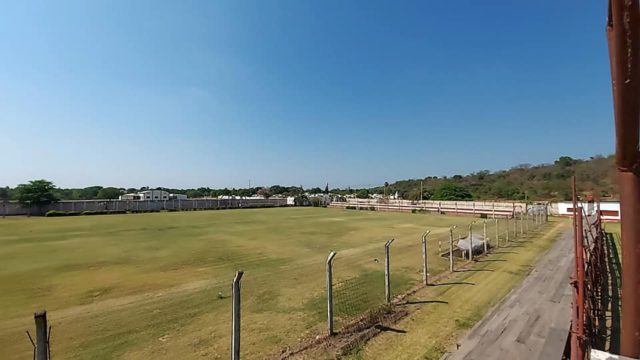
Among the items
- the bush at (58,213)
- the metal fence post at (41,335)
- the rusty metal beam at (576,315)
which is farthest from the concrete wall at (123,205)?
the rusty metal beam at (576,315)

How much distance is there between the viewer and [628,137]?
100 centimetres

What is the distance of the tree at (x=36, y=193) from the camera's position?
139 feet

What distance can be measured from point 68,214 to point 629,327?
2013 inches

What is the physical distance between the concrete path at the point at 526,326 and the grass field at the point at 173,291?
258 centimetres

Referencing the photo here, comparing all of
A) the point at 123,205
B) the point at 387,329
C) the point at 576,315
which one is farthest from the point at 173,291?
the point at 123,205

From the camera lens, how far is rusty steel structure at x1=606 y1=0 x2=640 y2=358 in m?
0.92

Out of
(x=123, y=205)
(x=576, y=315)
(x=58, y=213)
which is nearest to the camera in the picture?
(x=576, y=315)

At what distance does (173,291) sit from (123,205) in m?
45.1

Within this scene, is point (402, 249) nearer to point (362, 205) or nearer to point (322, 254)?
point (322, 254)

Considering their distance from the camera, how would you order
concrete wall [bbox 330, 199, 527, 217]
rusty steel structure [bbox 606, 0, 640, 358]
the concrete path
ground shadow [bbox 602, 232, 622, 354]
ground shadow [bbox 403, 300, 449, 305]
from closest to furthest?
rusty steel structure [bbox 606, 0, 640, 358]
the concrete path
ground shadow [bbox 602, 232, 622, 354]
ground shadow [bbox 403, 300, 449, 305]
concrete wall [bbox 330, 199, 527, 217]

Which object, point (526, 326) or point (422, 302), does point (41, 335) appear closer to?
point (422, 302)

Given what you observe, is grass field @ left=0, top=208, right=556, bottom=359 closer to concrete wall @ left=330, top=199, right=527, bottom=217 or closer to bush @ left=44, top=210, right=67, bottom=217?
concrete wall @ left=330, top=199, right=527, bottom=217

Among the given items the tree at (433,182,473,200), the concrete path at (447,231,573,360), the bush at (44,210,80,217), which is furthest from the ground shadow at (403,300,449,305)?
the tree at (433,182,473,200)

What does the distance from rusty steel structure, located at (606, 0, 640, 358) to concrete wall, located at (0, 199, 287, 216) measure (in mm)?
52932
